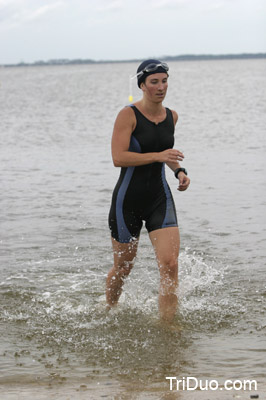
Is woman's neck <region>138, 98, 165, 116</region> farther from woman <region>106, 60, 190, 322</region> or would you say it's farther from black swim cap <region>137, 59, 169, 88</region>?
black swim cap <region>137, 59, 169, 88</region>

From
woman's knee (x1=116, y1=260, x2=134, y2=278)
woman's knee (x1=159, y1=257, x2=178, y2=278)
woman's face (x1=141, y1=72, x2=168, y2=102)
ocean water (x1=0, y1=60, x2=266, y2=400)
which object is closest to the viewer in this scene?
ocean water (x1=0, y1=60, x2=266, y2=400)

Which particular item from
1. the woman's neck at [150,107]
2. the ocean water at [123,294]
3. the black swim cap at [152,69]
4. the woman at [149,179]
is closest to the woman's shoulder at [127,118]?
the woman at [149,179]

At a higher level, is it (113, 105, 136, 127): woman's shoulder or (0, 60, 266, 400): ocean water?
(113, 105, 136, 127): woman's shoulder

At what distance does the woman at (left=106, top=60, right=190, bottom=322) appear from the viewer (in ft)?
18.4

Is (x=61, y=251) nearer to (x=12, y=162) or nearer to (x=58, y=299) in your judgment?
(x=58, y=299)

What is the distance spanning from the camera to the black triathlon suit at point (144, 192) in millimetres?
5707

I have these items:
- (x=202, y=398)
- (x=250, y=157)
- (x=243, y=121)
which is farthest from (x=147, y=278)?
(x=243, y=121)

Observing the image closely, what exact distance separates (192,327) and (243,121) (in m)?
24.4

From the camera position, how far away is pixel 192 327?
638 centimetres

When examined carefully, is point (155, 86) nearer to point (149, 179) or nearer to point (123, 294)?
point (149, 179)

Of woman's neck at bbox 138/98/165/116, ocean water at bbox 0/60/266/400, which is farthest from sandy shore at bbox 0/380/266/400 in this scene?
woman's neck at bbox 138/98/165/116

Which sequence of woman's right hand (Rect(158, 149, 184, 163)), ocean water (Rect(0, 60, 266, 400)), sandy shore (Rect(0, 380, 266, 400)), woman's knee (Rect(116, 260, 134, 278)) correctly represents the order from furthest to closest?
woman's knee (Rect(116, 260, 134, 278)) < woman's right hand (Rect(158, 149, 184, 163)) < ocean water (Rect(0, 60, 266, 400)) < sandy shore (Rect(0, 380, 266, 400))

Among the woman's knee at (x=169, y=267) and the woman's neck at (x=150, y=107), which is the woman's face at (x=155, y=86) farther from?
the woman's knee at (x=169, y=267)

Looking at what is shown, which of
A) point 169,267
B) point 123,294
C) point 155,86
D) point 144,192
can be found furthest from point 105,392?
point 155,86
